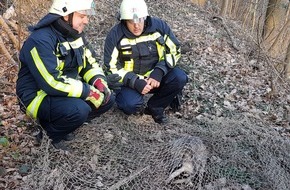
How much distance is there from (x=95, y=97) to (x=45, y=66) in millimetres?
695

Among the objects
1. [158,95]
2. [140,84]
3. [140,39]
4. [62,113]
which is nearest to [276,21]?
[158,95]

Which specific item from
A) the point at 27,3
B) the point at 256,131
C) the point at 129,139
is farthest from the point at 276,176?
the point at 27,3

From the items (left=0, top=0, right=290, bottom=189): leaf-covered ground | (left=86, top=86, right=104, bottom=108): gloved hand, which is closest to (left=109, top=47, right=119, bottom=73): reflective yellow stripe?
(left=0, top=0, right=290, bottom=189): leaf-covered ground

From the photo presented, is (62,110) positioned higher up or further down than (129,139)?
higher up

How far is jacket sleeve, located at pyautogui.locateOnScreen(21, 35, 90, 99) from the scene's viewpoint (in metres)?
3.78

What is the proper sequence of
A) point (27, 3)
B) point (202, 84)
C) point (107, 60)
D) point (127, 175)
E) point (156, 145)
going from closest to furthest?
1. point (127, 175)
2. point (156, 145)
3. point (107, 60)
4. point (202, 84)
5. point (27, 3)

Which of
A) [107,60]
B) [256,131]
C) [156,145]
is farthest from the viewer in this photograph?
[107,60]

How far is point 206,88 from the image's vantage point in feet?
21.5

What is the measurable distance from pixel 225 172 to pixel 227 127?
1069mm

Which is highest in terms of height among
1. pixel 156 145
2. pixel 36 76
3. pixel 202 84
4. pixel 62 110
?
pixel 36 76

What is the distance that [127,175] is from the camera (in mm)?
3824

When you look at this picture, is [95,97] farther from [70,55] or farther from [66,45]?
[66,45]

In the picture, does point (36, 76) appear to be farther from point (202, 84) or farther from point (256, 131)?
point (202, 84)

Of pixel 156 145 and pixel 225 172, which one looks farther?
pixel 156 145
